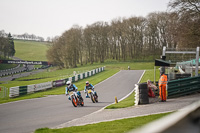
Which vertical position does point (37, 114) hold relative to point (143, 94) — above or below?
below

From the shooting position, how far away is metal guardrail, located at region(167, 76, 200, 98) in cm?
1523

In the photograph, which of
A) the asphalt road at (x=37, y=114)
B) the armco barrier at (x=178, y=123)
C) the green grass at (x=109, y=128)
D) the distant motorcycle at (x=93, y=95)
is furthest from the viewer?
the distant motorcycle at (x=93, y=95)

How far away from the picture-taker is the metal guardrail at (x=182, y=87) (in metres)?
15.2

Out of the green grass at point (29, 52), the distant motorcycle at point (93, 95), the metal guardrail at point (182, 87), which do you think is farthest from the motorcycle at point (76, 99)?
the green grass at point (29, 52)

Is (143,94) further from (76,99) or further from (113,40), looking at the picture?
(113,40)

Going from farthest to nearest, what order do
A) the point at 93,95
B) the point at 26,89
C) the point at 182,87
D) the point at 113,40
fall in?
the point at 113,40
the point at 26,89
the point at 93,95
the point at 182,87

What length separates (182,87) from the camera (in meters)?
15.5

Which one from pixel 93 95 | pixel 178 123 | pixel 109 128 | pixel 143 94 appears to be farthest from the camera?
pixel 93 95

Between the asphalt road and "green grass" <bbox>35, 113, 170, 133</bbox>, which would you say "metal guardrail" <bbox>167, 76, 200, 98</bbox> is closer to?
the asphalt road

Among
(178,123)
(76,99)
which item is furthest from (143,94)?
(178,123)

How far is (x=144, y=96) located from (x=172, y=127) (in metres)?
12.2

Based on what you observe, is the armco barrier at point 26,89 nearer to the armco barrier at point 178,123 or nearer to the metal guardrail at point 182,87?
the metal guardrail at point 182,87

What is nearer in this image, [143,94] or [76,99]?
[143,94]

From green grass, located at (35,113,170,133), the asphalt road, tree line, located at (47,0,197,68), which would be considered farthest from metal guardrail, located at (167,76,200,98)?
tree line, located at (47,0,197,68)
